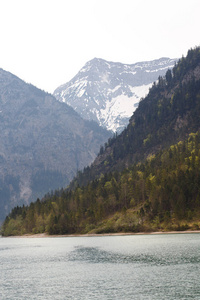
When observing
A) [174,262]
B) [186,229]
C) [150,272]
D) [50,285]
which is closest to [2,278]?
[50,285]

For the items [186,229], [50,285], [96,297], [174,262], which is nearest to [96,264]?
[174,262]

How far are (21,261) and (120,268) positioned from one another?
38.0 m

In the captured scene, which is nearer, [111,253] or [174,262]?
[174,262]

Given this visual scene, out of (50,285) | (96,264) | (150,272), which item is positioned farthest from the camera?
(96,264)

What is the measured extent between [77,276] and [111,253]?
39644 mm

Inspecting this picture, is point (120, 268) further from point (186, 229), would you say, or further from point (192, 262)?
point (186, 229)

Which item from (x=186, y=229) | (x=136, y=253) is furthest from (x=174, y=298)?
(x=186, y=229)

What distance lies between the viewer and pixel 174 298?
189ft

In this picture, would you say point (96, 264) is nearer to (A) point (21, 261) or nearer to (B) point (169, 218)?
(A) point (21, 261)

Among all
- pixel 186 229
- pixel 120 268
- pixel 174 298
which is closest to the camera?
pixel 174 298

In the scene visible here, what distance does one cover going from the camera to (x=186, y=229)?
18575cm

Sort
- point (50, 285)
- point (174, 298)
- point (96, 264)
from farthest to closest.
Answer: point (96, 264) → point (50, 285) → point (174, 298)

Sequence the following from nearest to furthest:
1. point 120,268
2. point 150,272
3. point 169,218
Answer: point 150,272 < point 120,268 < point 169,218

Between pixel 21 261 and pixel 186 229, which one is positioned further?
pixel 186 229
